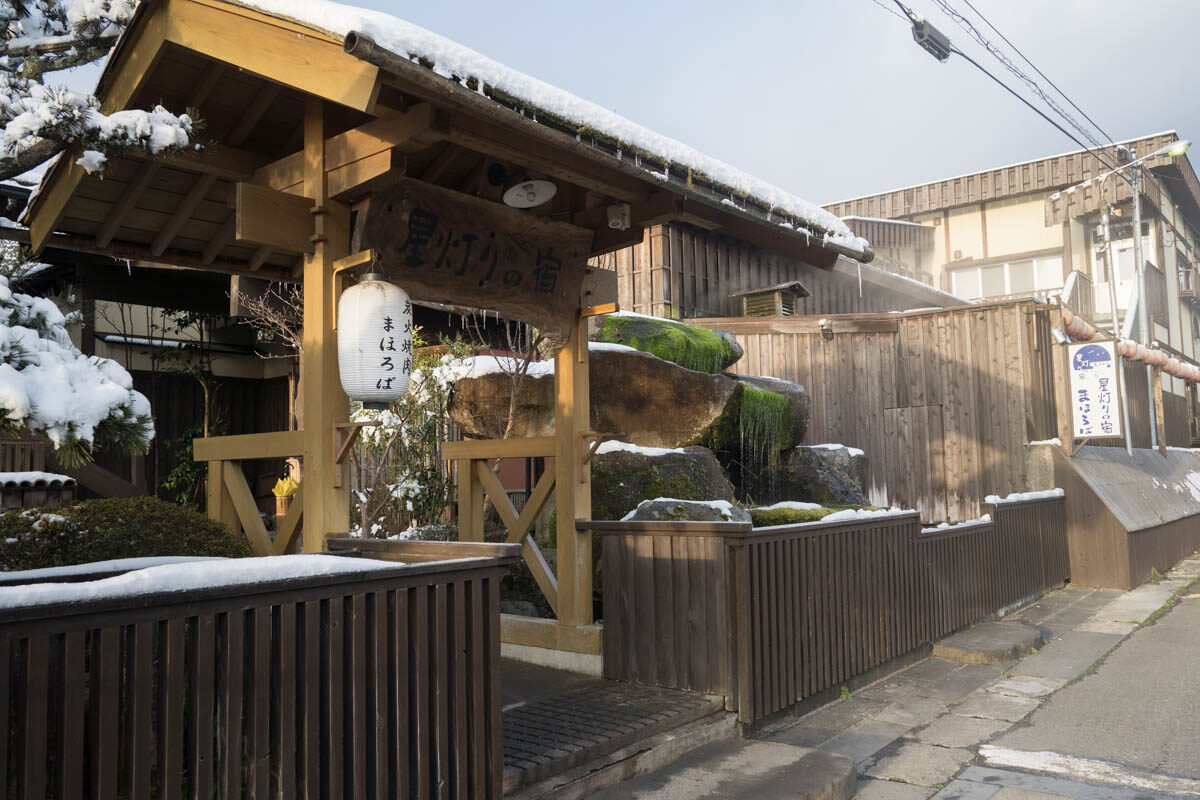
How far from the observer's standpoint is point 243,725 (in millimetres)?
3033

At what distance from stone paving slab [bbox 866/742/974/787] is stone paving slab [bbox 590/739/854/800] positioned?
507 millimetres

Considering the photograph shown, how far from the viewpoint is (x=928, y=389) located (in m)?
14.6

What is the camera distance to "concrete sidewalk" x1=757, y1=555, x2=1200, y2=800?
4977 millimetres

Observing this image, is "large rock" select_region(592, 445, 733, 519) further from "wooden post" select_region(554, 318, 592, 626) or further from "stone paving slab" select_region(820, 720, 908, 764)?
"stone paving slab" select_region(820, 720, 908, 764)

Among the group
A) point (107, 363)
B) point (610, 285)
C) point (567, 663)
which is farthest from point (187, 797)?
point (610, 285)

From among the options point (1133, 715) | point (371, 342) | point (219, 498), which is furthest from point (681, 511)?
point (1133, 715)

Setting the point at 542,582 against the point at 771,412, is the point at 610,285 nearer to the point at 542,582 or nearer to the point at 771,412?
the point at 542,582

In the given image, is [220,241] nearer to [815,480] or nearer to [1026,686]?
[1026,686]

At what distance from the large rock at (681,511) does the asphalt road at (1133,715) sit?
252 centimetres

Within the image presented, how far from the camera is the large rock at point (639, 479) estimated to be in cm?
822

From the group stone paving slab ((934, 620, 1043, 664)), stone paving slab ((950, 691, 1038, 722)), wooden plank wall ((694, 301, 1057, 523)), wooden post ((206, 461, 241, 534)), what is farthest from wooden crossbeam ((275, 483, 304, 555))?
wooden plank wall ((694, 301, 1057, 523))

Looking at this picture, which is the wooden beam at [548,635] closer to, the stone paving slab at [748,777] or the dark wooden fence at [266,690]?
the stone paving slab at [748,777]

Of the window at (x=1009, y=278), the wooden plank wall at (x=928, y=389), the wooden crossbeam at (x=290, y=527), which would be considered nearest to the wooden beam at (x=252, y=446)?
the wooden crossbeam at (x=290, y=527)

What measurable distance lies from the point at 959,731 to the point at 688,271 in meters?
11.6
